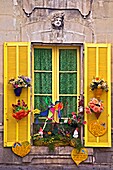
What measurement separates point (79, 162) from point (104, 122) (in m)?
0.98

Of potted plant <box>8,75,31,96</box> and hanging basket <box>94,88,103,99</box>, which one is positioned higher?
potted plant <box>8,75,31,96</box>

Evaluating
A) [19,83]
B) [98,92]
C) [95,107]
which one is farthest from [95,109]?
[19,83]

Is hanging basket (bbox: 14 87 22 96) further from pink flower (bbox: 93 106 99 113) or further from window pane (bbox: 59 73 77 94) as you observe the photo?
pink flower (bbox: 93 106 99 113)

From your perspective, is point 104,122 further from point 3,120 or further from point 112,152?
point 3,120

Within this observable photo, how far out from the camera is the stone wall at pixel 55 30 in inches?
447

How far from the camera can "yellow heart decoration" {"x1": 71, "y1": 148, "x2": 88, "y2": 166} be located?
11.3 meters

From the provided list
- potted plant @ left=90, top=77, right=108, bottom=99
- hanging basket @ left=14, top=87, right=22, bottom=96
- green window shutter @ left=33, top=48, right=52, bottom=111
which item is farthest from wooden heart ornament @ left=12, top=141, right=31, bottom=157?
potted plant @ left=90, top=77, right=108, bottom=99

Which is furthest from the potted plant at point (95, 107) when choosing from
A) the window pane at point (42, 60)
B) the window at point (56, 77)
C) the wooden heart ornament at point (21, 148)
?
the wooden heart ornament at point (21, 148)

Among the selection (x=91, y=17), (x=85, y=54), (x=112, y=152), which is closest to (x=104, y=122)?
(x=112, y=152)

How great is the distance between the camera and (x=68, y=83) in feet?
38.3

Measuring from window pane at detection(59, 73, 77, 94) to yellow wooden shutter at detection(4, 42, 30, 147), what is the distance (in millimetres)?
792

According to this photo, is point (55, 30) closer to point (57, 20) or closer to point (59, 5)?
point (57, 20)

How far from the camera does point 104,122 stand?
11344mm

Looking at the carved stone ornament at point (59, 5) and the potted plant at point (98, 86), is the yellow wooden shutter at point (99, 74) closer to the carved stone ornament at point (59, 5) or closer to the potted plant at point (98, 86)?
the potted plant at point (98, 86)
